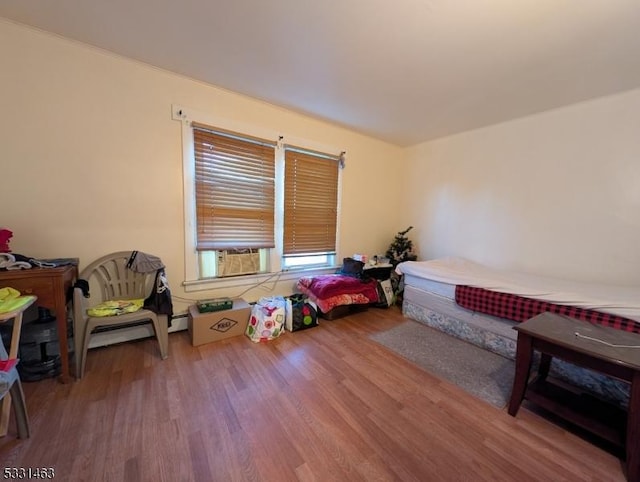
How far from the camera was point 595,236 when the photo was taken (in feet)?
7.98

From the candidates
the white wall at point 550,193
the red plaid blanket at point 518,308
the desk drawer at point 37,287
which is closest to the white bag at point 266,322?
the desk drawer at point 37,287

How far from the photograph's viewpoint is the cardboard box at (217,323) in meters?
2.24

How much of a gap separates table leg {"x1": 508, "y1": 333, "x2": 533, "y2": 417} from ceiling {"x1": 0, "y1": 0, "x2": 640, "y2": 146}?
1975 mm

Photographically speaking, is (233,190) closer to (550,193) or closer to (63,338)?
(63,338)


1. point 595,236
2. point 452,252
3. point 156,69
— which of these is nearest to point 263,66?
point 156,69

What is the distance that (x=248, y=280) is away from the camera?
2.81 m

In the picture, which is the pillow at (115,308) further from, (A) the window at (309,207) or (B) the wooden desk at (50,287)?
(A) the window at (309,207)

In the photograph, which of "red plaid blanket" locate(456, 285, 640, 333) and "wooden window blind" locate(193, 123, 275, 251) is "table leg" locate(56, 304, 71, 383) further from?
"red plaid blanket" locate(456, 285, 640, 333)

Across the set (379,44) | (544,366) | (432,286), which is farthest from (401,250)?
(379,44)

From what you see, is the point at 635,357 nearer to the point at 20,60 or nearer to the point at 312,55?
the point at 312,55

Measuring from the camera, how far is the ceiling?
4.78ft

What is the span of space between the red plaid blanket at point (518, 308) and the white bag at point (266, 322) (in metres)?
1.87

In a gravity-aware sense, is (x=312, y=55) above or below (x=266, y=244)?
above

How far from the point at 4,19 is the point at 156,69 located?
874 millimetres
